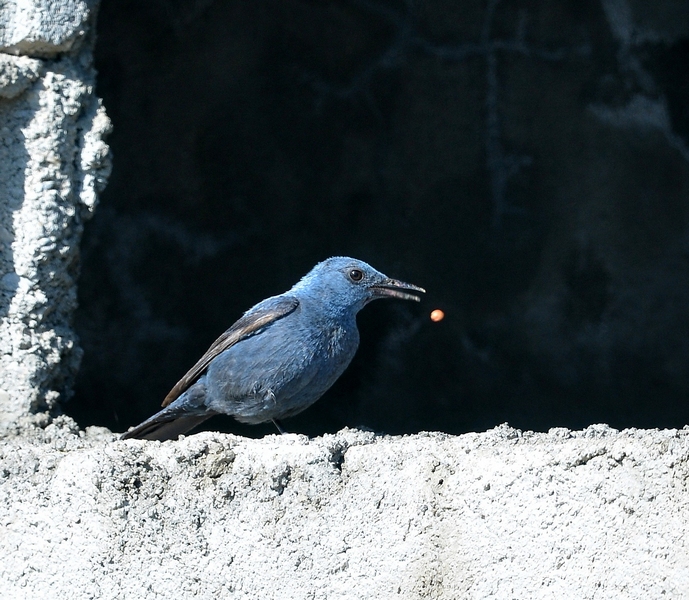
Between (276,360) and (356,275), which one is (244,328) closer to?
(276,360)

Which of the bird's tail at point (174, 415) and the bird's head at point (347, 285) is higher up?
the bird's head at point (347, 285)

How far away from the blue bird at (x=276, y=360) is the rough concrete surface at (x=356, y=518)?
3.49ft

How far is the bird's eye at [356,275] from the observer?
4.73m

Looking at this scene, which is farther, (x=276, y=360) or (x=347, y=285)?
(x=347, y=285)

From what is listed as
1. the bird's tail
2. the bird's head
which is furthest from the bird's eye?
the bird's tail

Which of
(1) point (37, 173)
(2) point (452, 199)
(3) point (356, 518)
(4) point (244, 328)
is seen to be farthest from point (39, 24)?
(2) point (452, 199)

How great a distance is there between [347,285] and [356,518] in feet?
5.82

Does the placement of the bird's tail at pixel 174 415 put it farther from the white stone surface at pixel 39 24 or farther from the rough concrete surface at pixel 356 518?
the white stone surface at pixel 39 24

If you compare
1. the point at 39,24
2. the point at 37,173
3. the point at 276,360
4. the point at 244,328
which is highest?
the point at 39,24

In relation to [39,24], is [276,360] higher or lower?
lower

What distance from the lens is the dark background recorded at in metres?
5.89

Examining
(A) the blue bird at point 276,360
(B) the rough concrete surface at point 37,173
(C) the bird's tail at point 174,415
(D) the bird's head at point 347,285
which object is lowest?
(C) the bird's tail at point 174,415

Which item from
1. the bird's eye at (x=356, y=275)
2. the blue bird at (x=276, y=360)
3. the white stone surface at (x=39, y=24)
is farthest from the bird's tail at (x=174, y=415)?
the white stone surface at (x=39, y=24)

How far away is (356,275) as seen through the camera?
15.5 ft
